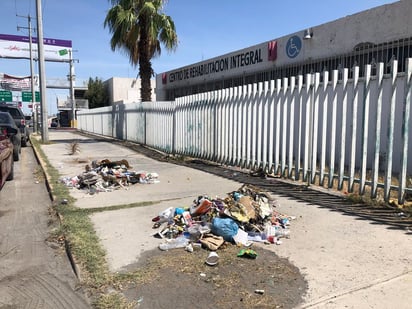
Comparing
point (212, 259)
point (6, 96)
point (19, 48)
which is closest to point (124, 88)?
point (19, 48)

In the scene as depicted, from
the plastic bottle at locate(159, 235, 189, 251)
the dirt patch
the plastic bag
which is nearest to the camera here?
the dirt patch

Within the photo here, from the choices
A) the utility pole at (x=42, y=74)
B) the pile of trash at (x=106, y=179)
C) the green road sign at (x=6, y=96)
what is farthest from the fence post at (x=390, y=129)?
the green road sign at (x=6, y=96)

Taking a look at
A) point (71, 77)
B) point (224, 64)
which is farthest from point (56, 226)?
point (71, 77)

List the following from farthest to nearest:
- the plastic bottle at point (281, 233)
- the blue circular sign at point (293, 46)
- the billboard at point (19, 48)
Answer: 1. the billboard at point (19, 48)
2. the blue circular sign at point (293, 46)
3. the plastic bottle at point (281, 233)

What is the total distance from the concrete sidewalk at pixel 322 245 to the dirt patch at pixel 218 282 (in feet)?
0.55

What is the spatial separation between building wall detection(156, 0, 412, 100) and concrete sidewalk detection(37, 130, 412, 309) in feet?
19.0

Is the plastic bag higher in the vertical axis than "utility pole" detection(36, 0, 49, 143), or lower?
lower

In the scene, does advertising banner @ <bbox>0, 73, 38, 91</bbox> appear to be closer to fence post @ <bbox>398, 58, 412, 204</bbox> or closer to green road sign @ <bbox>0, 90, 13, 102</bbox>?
green road sign @ <bbox>0, 90, 13, 102</bbox>

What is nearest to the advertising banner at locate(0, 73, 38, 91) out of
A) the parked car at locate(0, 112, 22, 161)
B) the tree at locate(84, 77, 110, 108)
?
the tree at locate(84, 77, 110, 108)

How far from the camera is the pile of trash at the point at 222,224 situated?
4643 mm

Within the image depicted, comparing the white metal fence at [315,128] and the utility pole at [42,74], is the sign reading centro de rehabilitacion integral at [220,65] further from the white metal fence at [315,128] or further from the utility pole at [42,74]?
the utility pole at [42,74]

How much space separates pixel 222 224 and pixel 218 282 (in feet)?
3.69

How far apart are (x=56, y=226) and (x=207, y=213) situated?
227 cm

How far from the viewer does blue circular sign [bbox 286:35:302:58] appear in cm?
1273
